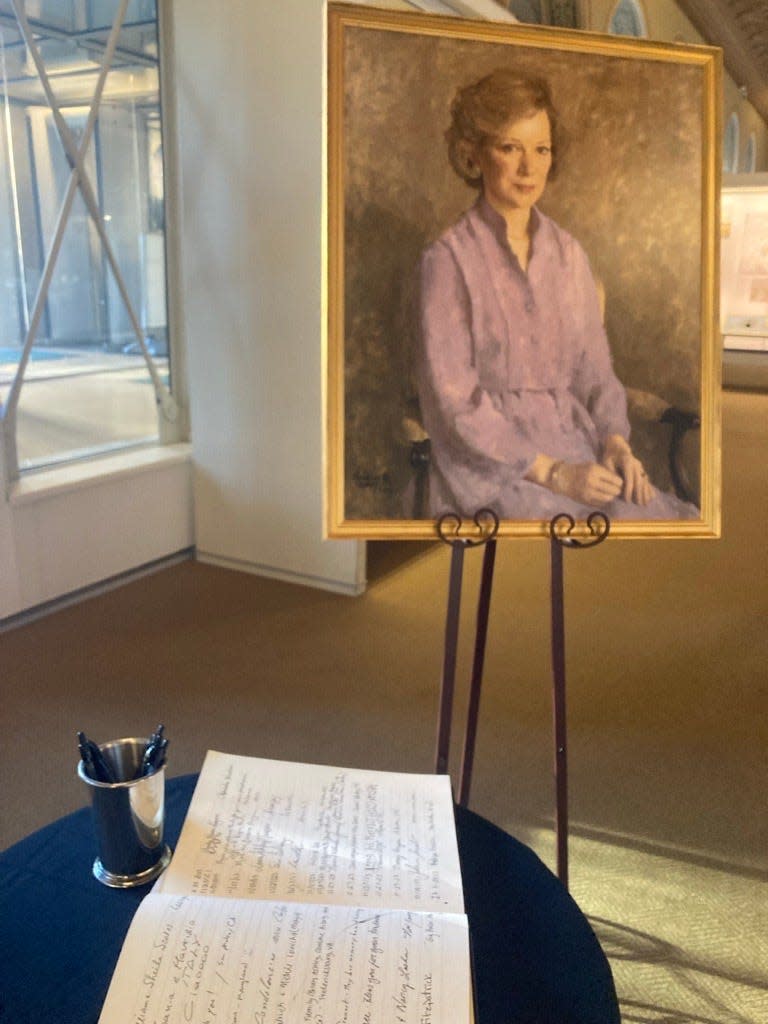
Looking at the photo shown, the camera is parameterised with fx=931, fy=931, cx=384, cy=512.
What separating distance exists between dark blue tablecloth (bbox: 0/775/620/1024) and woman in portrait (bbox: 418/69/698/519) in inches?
26.2

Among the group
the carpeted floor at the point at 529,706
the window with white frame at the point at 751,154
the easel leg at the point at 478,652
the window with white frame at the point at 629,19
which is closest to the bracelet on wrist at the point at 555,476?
the easel leg at the point at 478,652

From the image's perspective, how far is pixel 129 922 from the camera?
1.11 m

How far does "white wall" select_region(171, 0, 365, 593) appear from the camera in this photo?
11.9 feet

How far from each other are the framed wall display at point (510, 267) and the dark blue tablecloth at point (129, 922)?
661mm

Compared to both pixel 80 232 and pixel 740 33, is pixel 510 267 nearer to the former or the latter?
pixel 80 232

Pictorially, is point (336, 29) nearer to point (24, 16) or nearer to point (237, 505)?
point (24, 16)

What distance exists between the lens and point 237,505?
13.7ft

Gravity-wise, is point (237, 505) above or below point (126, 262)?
below

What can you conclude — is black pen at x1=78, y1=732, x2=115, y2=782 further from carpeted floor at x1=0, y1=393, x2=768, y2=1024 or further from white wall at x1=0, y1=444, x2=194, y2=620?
white wall at x1=0, y1=444, x2=194, y2=620

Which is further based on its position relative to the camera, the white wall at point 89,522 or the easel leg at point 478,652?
the white wall at point 89,522

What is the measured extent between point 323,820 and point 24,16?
3426 millimetres

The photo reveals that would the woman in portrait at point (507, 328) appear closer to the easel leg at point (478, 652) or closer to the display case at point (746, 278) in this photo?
the easel leg at point (478, 652)

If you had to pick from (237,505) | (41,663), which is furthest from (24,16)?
(41,663)

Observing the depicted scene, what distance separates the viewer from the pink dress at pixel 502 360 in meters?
1.69
